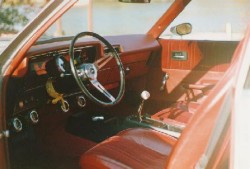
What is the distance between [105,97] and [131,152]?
0.87 meters

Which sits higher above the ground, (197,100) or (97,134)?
(197,100)

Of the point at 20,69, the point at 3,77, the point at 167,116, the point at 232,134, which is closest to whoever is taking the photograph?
the point at 232,134

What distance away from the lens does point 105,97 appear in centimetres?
317

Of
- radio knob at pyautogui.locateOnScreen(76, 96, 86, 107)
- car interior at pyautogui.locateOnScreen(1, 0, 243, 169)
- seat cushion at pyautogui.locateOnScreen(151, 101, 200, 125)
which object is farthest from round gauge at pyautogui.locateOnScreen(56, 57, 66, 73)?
seat cushion at pyautogui.locateOnScreen(151, 101, 200, 125)

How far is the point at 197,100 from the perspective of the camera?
3.81 metres

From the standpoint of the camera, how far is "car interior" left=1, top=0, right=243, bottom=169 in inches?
98.3

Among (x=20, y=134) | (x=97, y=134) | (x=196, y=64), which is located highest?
(x=196, y=64)

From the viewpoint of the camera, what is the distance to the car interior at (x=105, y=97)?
98.3 inches

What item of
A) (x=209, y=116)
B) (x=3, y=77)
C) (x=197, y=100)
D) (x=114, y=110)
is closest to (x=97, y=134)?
(x=114, y=110)

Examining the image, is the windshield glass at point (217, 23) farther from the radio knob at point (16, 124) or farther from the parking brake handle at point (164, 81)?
the radio knob at point (16, 124)

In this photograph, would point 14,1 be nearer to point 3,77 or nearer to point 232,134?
point 3,77

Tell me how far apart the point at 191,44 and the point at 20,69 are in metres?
2.01

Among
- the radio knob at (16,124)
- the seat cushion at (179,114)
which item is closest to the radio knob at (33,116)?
the radio knob at (16,124)

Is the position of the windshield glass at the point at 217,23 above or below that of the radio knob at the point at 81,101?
below
